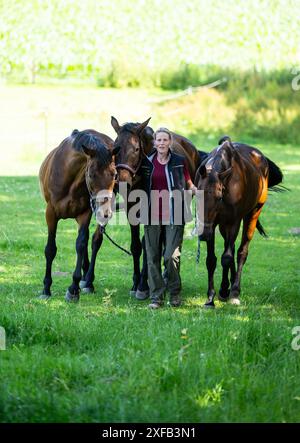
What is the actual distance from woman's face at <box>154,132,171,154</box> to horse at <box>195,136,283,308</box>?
1.41 feet

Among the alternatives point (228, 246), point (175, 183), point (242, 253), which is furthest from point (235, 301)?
point (175, 183)

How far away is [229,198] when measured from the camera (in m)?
9.35

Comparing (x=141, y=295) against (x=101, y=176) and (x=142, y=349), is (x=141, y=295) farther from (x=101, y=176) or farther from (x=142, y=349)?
(x=142, y=349)

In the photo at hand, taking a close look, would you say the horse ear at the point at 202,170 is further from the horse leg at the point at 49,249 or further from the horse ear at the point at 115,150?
the horse leg at the point at 49,249

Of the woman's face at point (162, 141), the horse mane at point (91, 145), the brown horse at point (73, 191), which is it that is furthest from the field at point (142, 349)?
the woman's face at point (162, 141)

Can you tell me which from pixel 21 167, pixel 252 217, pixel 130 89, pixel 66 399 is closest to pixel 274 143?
pixel 130 89

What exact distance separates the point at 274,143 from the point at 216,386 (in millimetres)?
23938

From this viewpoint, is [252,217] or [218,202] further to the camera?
[252,217]

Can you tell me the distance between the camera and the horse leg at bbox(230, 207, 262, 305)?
9.81 m

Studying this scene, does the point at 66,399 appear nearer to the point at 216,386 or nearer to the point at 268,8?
the point at 216,386

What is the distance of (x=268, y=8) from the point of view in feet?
96.5

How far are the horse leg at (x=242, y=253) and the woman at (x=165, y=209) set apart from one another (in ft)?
2.62

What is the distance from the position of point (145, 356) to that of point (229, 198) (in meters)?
3.11
